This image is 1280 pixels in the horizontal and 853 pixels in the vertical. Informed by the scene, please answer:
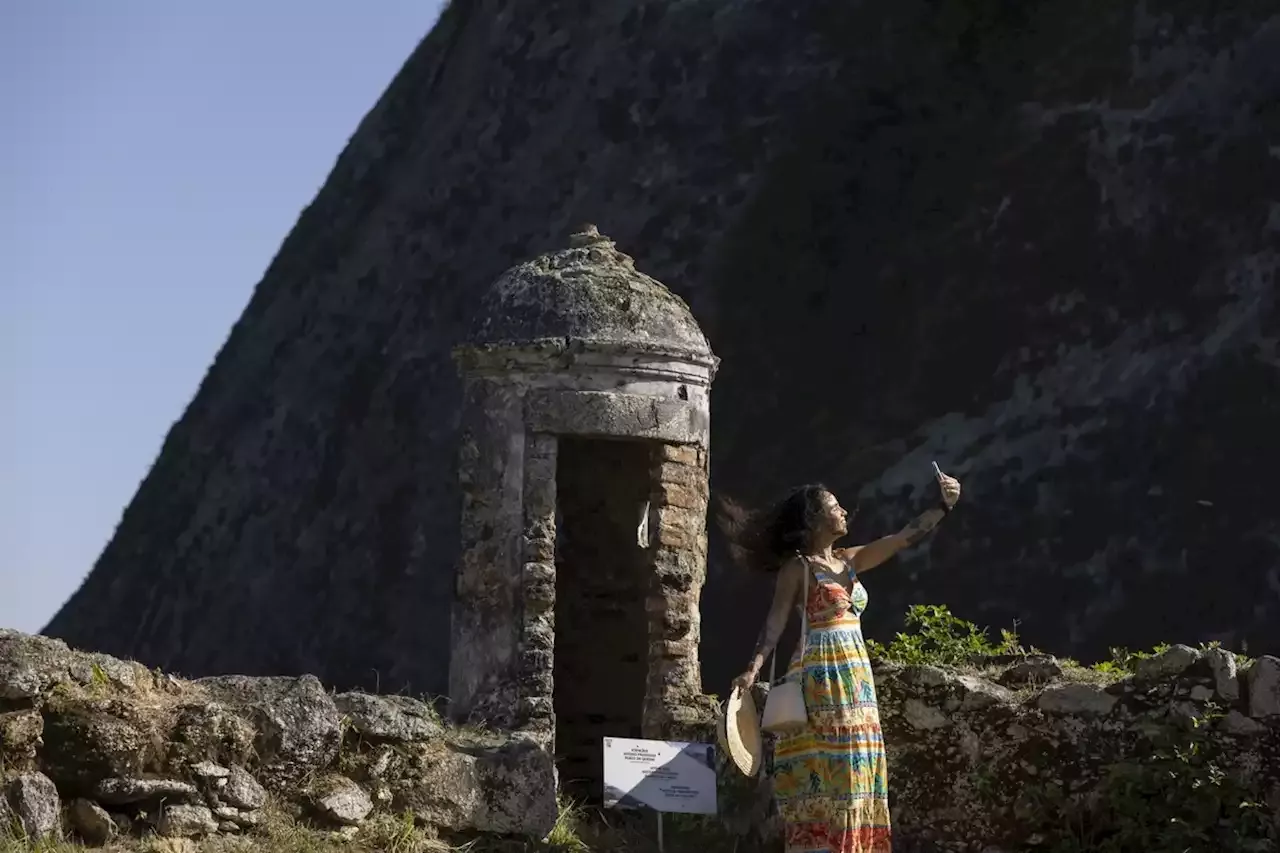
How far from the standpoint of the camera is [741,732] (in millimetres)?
7641

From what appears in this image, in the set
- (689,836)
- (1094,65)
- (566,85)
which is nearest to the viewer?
(689,836)

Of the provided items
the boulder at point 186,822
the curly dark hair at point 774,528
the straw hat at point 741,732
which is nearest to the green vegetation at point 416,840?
the boulder at point 186,822

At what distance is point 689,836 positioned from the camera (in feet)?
29.5

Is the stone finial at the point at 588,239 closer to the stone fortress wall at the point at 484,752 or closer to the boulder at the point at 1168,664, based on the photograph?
the stone fortress wall at the point at 484,752

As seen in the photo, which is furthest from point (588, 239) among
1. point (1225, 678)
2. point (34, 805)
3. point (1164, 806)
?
point (34, 805)

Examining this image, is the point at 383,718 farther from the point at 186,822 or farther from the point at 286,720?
the point at 186,822

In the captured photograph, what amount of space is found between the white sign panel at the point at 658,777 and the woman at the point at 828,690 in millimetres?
1107

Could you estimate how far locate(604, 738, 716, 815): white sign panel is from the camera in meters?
8.55

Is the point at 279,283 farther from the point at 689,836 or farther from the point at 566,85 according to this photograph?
the point at 689,836

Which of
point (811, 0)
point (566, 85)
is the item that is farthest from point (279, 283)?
point (811, 0)

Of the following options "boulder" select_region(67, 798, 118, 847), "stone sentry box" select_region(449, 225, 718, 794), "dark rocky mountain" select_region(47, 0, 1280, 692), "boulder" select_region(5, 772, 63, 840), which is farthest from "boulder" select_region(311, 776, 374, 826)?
"dark rocky mountain" select_region(47, 0, 1280, 692)

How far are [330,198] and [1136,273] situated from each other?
1942 centimetres

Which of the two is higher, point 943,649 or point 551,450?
point 551,450

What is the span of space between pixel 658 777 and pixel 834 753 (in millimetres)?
Answer: 1458
